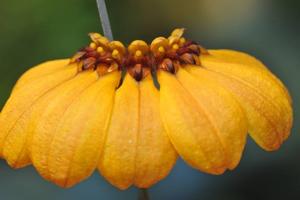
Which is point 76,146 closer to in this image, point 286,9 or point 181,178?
point 181,178

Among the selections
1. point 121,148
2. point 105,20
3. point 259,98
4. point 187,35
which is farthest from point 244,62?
point 187,35

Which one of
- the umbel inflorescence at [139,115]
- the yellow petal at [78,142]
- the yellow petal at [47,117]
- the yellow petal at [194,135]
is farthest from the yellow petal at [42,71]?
the yellow petal at [194,135]

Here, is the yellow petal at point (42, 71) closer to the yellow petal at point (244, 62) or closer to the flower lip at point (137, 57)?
the flower lip at point (137, 57)

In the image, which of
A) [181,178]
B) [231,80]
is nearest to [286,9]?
[181,178]

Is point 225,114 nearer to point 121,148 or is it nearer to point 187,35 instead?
point 121,148

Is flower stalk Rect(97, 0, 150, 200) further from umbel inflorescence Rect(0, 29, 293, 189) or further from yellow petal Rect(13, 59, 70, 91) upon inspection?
yellow petal Rect(13, 59, 70, 91)

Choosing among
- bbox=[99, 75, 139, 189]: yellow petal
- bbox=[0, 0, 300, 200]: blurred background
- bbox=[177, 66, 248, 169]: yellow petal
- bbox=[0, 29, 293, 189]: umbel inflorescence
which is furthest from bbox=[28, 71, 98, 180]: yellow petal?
bbox=[0, 0, 300, 200]: blurred background

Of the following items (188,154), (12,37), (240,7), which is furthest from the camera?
(240,7)
